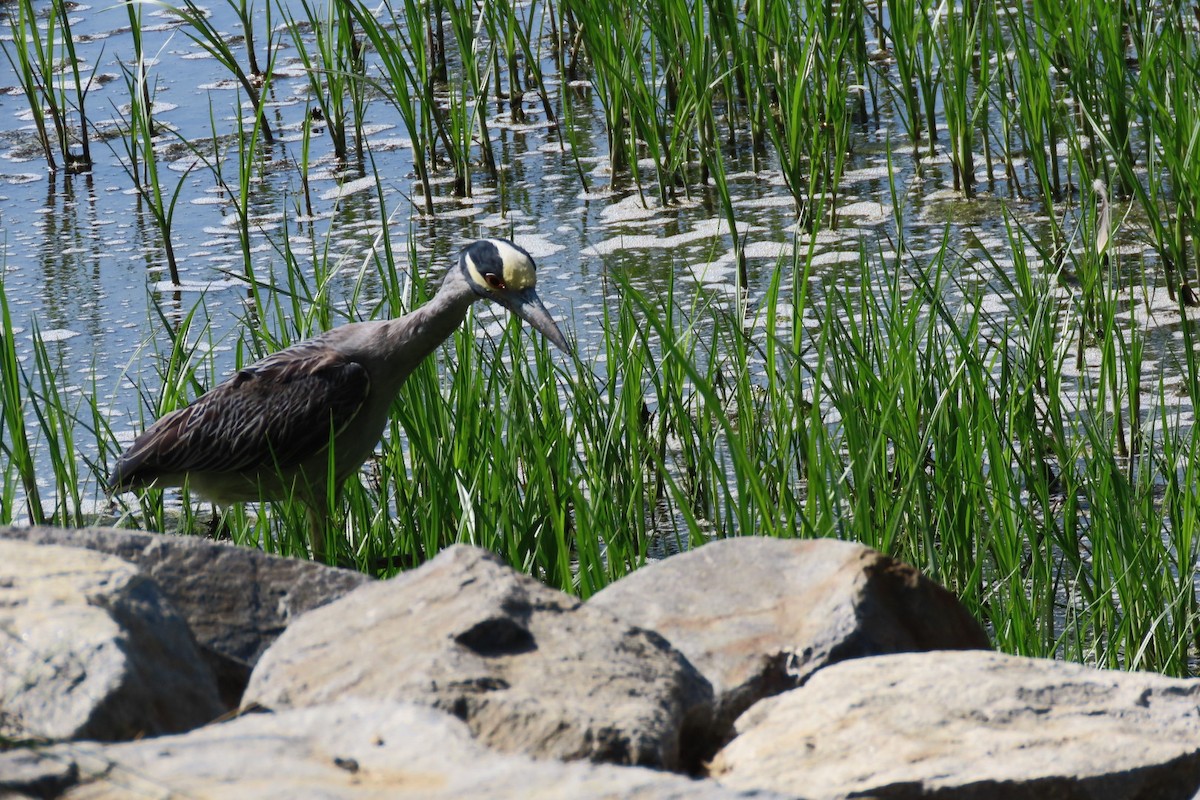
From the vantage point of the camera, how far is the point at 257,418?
11.4 feet

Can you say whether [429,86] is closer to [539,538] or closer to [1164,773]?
[539,538]

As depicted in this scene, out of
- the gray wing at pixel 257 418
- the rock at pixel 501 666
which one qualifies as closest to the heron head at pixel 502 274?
the gray wing at pixel 257 418

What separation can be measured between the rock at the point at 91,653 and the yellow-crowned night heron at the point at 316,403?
5.15 ft

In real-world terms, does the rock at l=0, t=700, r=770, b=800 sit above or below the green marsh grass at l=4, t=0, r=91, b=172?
below

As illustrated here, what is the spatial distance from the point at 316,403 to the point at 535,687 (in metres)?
1.87

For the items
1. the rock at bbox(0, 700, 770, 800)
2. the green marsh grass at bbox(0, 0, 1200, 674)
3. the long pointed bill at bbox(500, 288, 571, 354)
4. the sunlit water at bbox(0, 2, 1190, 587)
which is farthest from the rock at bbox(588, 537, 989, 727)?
the sunlit water at bbox(0, 2, 1190, 587)

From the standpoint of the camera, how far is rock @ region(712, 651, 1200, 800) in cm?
168

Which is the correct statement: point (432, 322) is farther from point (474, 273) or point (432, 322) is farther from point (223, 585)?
point (223, 585)

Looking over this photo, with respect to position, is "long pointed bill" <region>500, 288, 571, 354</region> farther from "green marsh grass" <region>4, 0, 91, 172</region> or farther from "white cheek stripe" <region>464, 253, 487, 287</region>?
"green marsh grass" <region>4, 0, 91, 172</region>

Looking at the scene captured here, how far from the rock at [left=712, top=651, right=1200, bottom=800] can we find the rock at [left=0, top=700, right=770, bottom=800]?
0.35 metres

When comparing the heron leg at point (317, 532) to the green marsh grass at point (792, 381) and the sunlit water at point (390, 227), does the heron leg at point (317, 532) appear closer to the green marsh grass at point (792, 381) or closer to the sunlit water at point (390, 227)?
the green marsh grass at point (792, 381)

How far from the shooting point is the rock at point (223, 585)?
1.97m

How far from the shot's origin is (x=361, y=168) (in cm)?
609

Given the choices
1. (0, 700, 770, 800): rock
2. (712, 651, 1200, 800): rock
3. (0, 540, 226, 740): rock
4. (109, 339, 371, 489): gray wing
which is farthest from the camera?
(109, 339, 371, 489): gray wing
